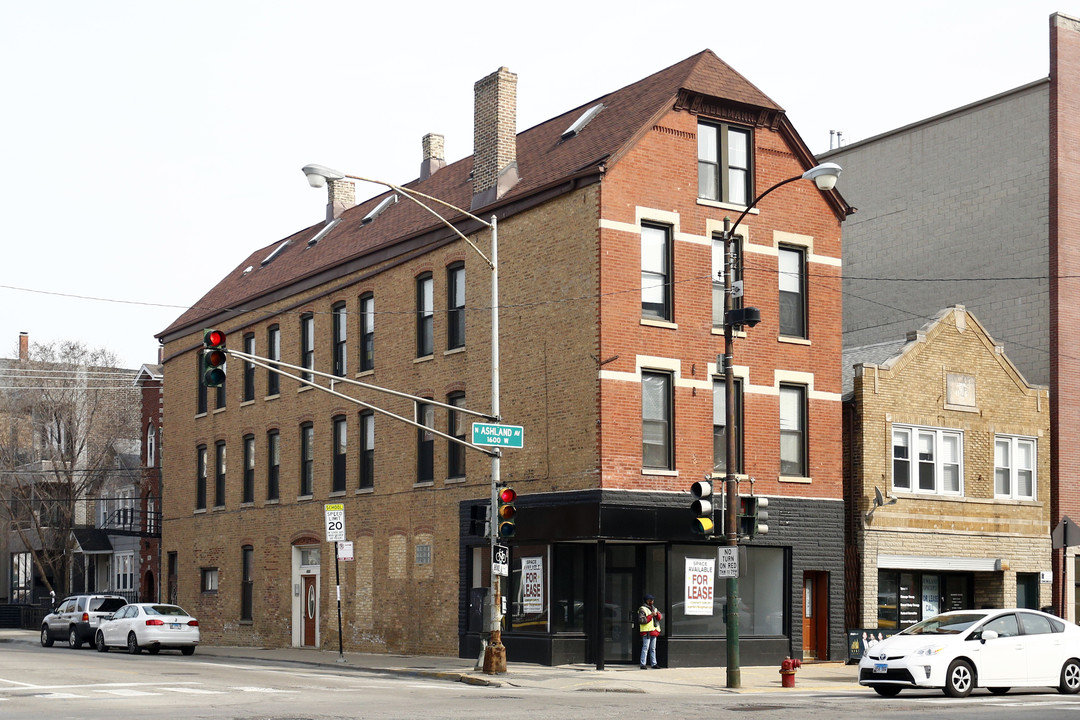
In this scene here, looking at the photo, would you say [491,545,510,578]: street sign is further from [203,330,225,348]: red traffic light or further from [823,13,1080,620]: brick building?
[823,13,1080,620]: brick building

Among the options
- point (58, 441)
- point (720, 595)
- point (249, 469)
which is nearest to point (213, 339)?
point (720, 595)

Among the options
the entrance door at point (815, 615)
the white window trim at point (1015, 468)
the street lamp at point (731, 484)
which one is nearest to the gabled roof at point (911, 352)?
the white window trim at point (1015, 468)

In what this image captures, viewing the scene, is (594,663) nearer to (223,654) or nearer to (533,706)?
(533,706)

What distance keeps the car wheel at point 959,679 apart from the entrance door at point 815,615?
10.4 meters

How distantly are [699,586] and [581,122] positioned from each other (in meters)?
11.7

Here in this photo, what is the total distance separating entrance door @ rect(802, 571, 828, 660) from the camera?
31594 millimetres

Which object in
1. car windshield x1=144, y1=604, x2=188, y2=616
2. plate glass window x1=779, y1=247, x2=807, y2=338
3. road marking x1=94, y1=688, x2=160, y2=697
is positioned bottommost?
car windshield x1=144, y1=604, x2=188, y2=616

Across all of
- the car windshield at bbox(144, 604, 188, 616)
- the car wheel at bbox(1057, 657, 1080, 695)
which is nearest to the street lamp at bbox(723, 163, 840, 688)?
the car wheel at bbox(1057, 657, 1080, 695)

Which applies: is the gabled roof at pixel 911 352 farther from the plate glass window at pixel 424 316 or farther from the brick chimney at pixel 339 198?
the brick chimney at pixel 339 198

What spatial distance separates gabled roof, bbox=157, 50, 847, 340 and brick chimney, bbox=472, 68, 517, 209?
0.47m

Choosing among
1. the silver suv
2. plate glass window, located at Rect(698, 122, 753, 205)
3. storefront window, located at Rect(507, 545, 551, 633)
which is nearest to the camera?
storefront window, located at Rect(507, 545, 551, 633)

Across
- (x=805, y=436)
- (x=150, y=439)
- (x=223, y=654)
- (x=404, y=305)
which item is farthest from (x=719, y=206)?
(x=150, y=439)

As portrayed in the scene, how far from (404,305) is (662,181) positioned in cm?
878

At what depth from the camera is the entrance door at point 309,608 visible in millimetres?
39188
